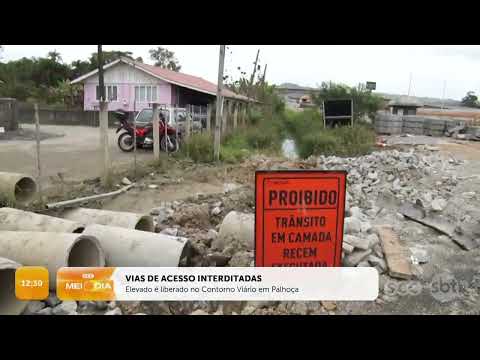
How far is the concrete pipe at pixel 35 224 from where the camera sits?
10.8ft

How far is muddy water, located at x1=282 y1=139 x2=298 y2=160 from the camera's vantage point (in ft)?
41.6

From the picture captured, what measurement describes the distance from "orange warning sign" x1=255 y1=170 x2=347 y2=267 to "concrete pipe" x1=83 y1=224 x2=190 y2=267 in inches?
38.1

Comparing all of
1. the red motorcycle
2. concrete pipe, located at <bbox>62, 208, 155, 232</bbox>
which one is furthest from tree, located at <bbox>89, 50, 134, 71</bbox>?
concrete pipe, located at <bbox>62, 208, 155, 232</bbox>

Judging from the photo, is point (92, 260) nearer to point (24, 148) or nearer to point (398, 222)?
point (398, 222)

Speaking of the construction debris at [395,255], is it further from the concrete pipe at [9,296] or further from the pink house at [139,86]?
the pink house at [139,86]

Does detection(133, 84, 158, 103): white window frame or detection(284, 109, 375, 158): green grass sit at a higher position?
detection(133, 84, 158, 103): white window frame

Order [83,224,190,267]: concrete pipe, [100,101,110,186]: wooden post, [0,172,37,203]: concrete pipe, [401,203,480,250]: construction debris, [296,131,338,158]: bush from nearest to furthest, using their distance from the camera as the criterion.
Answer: [83,224,190,267]: concrete pipe, [401,203,480,250]: construction debris, [0,172,37,203]: concrete pipe, [100,101,110,186]: wooden post, [296,131,338,158]: bush

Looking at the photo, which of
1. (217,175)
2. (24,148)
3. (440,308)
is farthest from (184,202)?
(24,148)

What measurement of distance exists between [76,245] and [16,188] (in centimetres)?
227

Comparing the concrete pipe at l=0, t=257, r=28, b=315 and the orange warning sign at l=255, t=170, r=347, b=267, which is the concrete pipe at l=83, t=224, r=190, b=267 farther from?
the orange warning sign at l=255, t=170, r=347, b=267

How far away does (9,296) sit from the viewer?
2.61m

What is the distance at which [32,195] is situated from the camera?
490 cm

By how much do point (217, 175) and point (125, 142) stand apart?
371cm

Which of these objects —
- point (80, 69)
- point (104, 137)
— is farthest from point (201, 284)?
point (80, 69)
